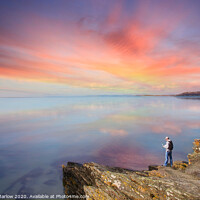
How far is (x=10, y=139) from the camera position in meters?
24.3

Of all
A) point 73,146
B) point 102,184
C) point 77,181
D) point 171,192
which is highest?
point 171,192

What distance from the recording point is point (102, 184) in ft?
23.0

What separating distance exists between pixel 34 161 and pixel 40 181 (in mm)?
4766

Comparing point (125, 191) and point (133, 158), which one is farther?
point (133, 158)

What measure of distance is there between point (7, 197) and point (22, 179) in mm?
2463

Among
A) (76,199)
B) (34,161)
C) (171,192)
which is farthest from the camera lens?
(34,161)

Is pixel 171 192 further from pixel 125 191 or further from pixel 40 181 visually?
pixel 40 181

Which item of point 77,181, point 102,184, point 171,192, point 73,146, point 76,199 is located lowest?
point 73,146

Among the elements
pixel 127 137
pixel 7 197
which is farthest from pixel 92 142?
pixel 7 197

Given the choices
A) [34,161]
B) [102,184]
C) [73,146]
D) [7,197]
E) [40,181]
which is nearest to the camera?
[102,184]

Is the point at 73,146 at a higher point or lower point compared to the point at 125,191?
lower

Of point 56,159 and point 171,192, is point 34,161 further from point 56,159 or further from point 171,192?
point 171,192

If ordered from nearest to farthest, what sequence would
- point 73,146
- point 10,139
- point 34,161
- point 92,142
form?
point 34,161
point 73,146
point 92,142
point 10,139

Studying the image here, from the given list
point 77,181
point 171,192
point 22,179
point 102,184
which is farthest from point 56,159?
point 171,192
